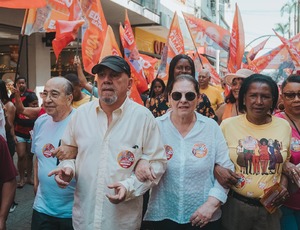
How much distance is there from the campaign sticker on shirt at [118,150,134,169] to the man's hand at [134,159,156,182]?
0.20 feet

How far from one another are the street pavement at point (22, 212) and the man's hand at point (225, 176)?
126 inches

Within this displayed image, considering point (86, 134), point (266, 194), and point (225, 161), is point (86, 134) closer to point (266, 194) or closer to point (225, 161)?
point (225, 161)

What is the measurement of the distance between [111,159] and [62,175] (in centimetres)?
31

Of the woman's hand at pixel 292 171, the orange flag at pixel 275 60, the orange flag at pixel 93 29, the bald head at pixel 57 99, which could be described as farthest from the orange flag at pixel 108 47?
the orange flag at pixel 275 60

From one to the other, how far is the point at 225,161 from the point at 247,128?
38cm

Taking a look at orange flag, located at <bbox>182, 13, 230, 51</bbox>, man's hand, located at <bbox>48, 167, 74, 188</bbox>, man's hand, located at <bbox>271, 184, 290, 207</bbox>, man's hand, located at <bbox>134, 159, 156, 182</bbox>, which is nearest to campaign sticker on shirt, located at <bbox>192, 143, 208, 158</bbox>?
man's hand, located at <bbox>134, 159, 156, 182</bbox>

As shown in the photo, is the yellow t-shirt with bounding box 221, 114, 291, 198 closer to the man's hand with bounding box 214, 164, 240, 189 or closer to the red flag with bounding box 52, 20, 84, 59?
the man's hand with bounding box 214, 164, 240, 189

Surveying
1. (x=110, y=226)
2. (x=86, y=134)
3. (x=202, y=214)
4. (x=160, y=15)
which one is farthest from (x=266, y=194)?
(x=160, y=15)

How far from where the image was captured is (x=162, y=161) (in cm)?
242

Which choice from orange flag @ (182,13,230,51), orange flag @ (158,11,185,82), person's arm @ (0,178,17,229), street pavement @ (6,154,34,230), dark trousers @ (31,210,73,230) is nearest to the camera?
person's arm @ (0,178,17,229)

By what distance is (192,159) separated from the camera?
103 inches

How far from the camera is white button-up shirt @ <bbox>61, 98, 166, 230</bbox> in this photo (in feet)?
7.58

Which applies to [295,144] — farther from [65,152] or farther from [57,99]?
[57,99]

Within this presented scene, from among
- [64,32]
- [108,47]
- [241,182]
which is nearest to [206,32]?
[108,47]
